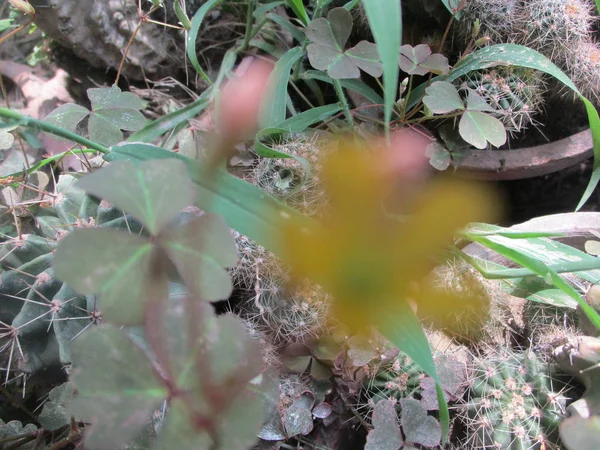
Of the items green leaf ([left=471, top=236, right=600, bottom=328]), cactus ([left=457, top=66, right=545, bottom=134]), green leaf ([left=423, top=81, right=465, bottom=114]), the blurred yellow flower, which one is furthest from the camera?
cactus ([left=457, top=66, right=545, bottom=134])

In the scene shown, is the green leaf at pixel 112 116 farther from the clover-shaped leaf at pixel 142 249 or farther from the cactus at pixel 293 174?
the clover-shaped leaf at pixel 142 249

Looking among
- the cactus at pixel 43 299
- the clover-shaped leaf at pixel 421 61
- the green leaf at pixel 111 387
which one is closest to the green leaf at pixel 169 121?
the cactus at pixel 43 299

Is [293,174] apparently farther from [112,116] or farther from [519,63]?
[519,63]

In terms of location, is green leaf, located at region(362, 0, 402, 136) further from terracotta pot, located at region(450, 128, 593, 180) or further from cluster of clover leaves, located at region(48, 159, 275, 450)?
terracotta pot, located at region(450, 128, 593, 180)

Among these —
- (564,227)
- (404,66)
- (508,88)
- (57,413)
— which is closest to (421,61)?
(404,66)

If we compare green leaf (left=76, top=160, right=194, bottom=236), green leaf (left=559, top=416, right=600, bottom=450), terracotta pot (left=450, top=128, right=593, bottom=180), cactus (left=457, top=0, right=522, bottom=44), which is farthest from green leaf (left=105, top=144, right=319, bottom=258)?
cactus (left=457, top=0, right=522, bottom=44)

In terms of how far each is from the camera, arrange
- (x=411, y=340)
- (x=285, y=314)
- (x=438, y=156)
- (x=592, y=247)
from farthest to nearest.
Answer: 1. (x=438, y=156)
2. (x=592, y=247)
3. (x=285, y=314)
4. (x=411, y=340)
